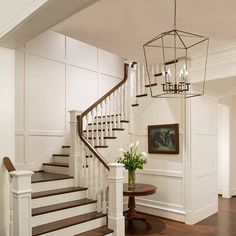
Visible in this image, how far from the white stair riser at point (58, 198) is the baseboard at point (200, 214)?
184cm

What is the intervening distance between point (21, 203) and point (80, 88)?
375 cm

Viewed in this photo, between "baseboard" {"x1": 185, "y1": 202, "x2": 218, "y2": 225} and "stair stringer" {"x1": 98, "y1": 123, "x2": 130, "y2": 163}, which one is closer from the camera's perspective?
"baseboard" {"x1": 185, "y1": 202, "x2": 218, "y2": 225}

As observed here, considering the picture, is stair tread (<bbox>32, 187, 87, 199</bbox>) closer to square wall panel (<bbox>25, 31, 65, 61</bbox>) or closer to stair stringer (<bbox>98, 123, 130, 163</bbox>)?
stair stringer (<bbox>98, 123, 130, 163</bbox>)

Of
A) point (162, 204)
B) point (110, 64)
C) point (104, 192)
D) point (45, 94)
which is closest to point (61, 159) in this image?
point (45, 94)

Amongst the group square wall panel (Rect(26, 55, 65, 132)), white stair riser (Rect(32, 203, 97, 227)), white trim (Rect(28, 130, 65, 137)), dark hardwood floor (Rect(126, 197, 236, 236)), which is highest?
square wall panel (Rect(26, 55, 65, 132))

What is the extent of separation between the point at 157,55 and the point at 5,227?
3.54 meters

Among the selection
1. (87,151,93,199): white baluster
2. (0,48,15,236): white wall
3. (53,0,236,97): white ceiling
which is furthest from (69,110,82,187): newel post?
(53,0,236,97): white ceiling

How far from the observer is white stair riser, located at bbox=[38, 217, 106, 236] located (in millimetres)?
3547

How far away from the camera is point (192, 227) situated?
4.57 metres

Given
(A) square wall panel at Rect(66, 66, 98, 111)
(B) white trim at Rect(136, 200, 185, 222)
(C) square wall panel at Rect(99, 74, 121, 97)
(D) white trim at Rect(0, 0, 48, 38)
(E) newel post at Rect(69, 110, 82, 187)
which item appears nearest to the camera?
(D) white trim at Rect(0, 0, 48, 38)

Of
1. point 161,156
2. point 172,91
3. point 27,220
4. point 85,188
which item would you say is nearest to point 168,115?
point 161,156

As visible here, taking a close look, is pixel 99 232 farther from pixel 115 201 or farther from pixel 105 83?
pixel 105 83

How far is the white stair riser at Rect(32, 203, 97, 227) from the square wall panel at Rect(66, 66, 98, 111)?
8.19ft

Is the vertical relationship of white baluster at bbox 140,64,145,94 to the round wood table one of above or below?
above
